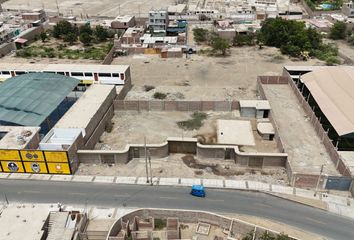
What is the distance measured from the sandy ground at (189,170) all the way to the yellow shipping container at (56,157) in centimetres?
295

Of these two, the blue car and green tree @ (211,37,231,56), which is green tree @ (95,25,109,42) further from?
the blue car

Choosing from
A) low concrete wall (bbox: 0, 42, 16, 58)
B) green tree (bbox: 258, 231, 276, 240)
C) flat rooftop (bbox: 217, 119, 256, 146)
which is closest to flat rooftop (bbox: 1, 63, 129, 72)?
flat rooftop (bbox: 217, 119, 256, 146)

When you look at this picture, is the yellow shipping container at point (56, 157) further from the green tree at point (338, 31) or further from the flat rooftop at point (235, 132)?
the green tree at point (338, 31)

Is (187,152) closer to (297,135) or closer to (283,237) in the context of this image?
(297,135)

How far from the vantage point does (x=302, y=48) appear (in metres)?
88.6

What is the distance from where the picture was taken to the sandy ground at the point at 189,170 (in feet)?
147

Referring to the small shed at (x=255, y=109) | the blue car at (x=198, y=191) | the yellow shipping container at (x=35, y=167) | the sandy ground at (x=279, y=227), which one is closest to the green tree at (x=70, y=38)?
the small shed at (x=255, y=109)

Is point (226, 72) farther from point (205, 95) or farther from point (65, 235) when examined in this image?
point (65, 235)

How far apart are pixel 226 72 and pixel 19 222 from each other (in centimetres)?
5689

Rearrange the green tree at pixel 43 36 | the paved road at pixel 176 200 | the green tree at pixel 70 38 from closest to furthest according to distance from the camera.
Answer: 1. the paved road at pixel 176 200
2. the green tree at pixel 70 38
3. the green tree at pixel 43 36

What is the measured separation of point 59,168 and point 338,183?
118 ft

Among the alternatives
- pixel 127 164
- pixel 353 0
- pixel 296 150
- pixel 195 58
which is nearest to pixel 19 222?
pixel 127 164

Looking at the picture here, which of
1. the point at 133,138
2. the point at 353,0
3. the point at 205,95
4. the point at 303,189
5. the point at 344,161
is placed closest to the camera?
the point at 303,189

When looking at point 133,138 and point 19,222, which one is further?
point 133,138
